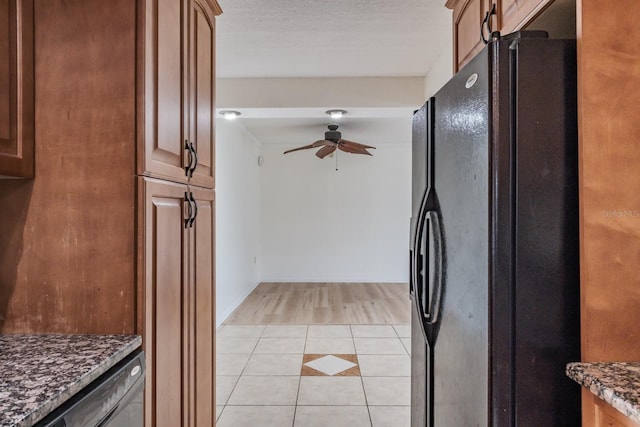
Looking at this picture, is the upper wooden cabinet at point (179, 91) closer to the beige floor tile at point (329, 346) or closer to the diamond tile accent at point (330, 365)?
the diamond tile accent at point (330, 365)

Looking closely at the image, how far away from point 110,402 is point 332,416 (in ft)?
5.57

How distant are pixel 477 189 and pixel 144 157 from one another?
96 centimetres

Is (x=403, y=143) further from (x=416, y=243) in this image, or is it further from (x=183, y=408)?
(x=183, y=408)

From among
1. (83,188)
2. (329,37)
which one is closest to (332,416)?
(83,188)

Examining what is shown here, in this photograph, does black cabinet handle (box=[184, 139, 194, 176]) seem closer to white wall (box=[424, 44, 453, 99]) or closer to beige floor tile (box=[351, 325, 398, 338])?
white wall (box=[424, 44, 453, 99])

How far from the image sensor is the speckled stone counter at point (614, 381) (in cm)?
77

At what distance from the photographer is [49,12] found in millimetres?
1153

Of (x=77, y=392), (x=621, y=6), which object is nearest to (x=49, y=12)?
(x=77, y=392)

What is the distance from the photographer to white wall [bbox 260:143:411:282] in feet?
22.0

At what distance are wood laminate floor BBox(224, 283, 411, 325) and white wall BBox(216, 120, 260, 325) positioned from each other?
0.26 metres

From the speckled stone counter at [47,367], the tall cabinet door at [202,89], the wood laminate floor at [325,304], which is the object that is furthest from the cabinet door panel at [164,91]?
the wood laminate floor at [325,304]

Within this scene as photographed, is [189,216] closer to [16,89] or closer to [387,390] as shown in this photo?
[16,89]

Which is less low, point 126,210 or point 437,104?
point 437,104

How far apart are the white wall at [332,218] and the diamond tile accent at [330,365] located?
135 inches
